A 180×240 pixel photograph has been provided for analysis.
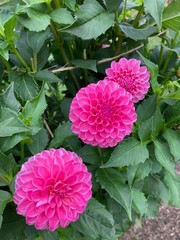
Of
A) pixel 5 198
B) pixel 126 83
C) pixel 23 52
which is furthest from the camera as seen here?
pixel 23 52

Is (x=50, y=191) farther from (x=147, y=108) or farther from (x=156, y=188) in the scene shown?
(x=156, y=188)

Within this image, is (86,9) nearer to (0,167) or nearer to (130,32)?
(130,32)

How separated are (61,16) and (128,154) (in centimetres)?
34

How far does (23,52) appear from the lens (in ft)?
3.05

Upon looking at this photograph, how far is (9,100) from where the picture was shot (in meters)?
0.78

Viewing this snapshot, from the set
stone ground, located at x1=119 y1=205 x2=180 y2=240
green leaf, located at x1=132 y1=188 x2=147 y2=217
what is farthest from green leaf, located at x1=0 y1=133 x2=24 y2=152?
stone ground, located at x1=119 y1=205 x2=180 y2=240

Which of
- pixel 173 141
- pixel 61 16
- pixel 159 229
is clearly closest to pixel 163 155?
pixel 173 141

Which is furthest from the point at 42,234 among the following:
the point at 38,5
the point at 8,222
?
the point at 38,5

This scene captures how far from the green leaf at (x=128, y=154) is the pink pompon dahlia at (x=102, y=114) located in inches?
2.4

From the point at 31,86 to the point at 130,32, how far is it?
280mm

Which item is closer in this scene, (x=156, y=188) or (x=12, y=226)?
(x=12, y=226)

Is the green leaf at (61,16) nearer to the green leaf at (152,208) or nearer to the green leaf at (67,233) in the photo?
the green leaf at (67,233)

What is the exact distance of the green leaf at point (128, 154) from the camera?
79 cm

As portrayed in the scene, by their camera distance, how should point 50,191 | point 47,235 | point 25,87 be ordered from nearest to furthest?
1. point 50,191
2. point 47,235
3. point 25,87
